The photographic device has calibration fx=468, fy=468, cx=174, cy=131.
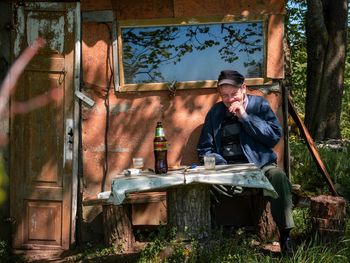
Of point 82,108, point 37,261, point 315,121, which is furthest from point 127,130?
point 315,121

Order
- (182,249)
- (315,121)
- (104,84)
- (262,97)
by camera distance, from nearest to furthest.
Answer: (182,249) → (262,97) → (104,84) → (315,121)

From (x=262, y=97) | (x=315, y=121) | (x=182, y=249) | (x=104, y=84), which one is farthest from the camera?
(x=315, y=121)

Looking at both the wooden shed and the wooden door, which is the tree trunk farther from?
the wooden door

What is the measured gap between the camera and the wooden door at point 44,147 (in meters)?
5.17

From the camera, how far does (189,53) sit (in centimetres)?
515

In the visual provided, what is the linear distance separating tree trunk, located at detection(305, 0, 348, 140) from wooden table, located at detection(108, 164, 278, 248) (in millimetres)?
5742

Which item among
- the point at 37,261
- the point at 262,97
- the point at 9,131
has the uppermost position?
the point at 262,97

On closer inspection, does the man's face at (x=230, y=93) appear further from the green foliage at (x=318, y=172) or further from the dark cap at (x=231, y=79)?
the green foliage at (x=318, y=172)

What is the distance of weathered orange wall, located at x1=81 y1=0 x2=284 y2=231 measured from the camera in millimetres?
5141

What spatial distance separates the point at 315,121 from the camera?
9234 millimetres

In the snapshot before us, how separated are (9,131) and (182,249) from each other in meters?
2.56

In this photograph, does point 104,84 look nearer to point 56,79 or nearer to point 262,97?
point 56,79

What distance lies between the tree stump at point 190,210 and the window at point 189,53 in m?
1.59

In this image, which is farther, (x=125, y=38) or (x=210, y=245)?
(x=125, y=38)
